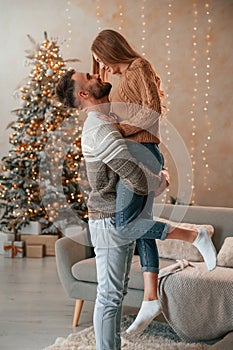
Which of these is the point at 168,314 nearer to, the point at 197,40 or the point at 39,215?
the point at 39,215

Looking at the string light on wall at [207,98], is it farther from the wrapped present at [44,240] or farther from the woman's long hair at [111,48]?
the woman's long hair at [111,48]

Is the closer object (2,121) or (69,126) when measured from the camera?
(69,126)

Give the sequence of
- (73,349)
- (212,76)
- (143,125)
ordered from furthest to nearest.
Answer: (212,76), (73,349), (143,125)

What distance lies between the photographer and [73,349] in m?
3.93

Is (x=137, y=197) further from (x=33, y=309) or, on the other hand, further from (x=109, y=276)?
(x=33, y=309)

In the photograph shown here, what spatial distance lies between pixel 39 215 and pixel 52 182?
20.8 inches

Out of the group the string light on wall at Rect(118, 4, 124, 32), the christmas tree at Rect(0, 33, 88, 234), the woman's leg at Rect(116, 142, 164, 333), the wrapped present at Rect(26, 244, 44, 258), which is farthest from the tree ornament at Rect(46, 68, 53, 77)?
the woman's leg at Rect(116, 142, 164, 333)

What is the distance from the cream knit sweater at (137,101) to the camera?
296cm

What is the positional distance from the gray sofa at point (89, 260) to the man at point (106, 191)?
1.25 m

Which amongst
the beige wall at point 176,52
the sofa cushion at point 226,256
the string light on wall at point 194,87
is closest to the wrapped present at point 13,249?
the beige wall at point 176,52

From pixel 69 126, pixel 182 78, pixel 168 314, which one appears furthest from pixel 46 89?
pixel 168 314

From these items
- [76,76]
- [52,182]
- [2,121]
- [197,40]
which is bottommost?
[52,182]

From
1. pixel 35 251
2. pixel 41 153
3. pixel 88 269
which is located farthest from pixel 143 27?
pixel 88 269

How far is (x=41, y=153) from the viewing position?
7.15m
